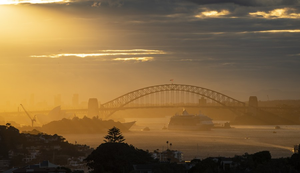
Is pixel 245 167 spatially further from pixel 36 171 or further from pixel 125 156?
pixel 36 171

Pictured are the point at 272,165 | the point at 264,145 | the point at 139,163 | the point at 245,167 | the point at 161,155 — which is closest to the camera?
the point at 272,165

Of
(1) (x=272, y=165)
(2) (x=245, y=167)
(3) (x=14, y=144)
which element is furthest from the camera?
(3) (x=14, y=144)

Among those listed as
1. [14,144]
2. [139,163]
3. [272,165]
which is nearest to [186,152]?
[14,144]

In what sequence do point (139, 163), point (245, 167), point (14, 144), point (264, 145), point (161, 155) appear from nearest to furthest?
point (245, 167)
point (139, 163)
point (161, 155)
point (14, 144)
point (264, 145)

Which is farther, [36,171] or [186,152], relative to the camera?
[186,152]

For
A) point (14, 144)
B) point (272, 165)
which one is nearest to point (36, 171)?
point (272, 165)

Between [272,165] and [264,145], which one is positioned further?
[264,145]

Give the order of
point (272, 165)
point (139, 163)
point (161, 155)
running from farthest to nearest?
point (161, 155), point (139, 163), point (272, 165)

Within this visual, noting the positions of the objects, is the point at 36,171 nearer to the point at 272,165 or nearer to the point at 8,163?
the point at 272,165

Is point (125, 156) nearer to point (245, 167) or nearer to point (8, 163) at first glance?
point (245, 167)
